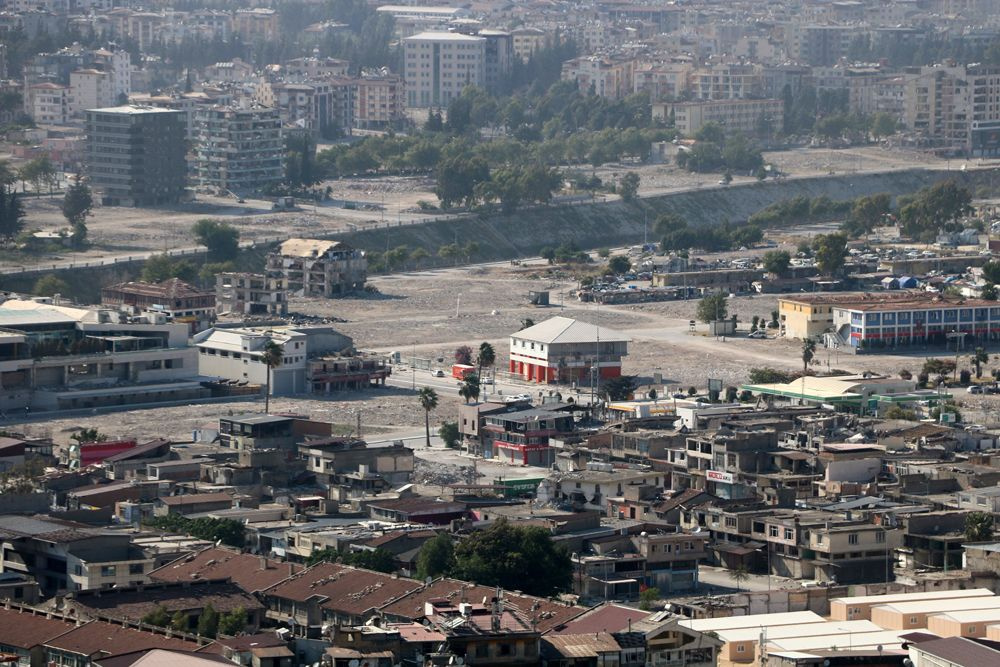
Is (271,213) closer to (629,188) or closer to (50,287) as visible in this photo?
(629,188)

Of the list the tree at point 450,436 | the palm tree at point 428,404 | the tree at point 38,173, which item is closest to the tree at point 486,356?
the palm tree at point 428,404

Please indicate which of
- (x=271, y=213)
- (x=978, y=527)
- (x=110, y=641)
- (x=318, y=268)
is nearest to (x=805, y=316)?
(x=318, y=268)

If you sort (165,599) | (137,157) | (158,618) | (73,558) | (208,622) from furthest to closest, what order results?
(137,157) < (73,558) < (165,599) < (208,622) < (158,618)

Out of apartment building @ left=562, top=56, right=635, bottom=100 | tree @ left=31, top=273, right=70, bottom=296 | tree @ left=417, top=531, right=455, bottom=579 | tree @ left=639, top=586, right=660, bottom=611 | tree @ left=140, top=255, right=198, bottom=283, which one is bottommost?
apartment building @ left=562, top=56, right=635, bottom=100

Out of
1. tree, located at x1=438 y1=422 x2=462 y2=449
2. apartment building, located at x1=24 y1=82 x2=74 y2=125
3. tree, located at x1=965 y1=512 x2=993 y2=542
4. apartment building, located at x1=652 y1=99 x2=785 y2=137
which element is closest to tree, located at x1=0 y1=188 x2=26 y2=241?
apartment building, located at x1=24 y1=82 x2=74 y2=125

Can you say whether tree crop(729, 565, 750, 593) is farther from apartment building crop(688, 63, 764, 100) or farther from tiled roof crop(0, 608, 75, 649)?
apartment building crop(688, 63, 764, 100)

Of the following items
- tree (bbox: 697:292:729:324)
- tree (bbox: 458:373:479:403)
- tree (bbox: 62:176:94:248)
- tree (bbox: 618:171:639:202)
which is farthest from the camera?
tree (bbox: 618:171:639:202)

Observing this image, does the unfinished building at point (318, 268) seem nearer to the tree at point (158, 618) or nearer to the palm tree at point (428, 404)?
the palm tree at point (428, 404)
